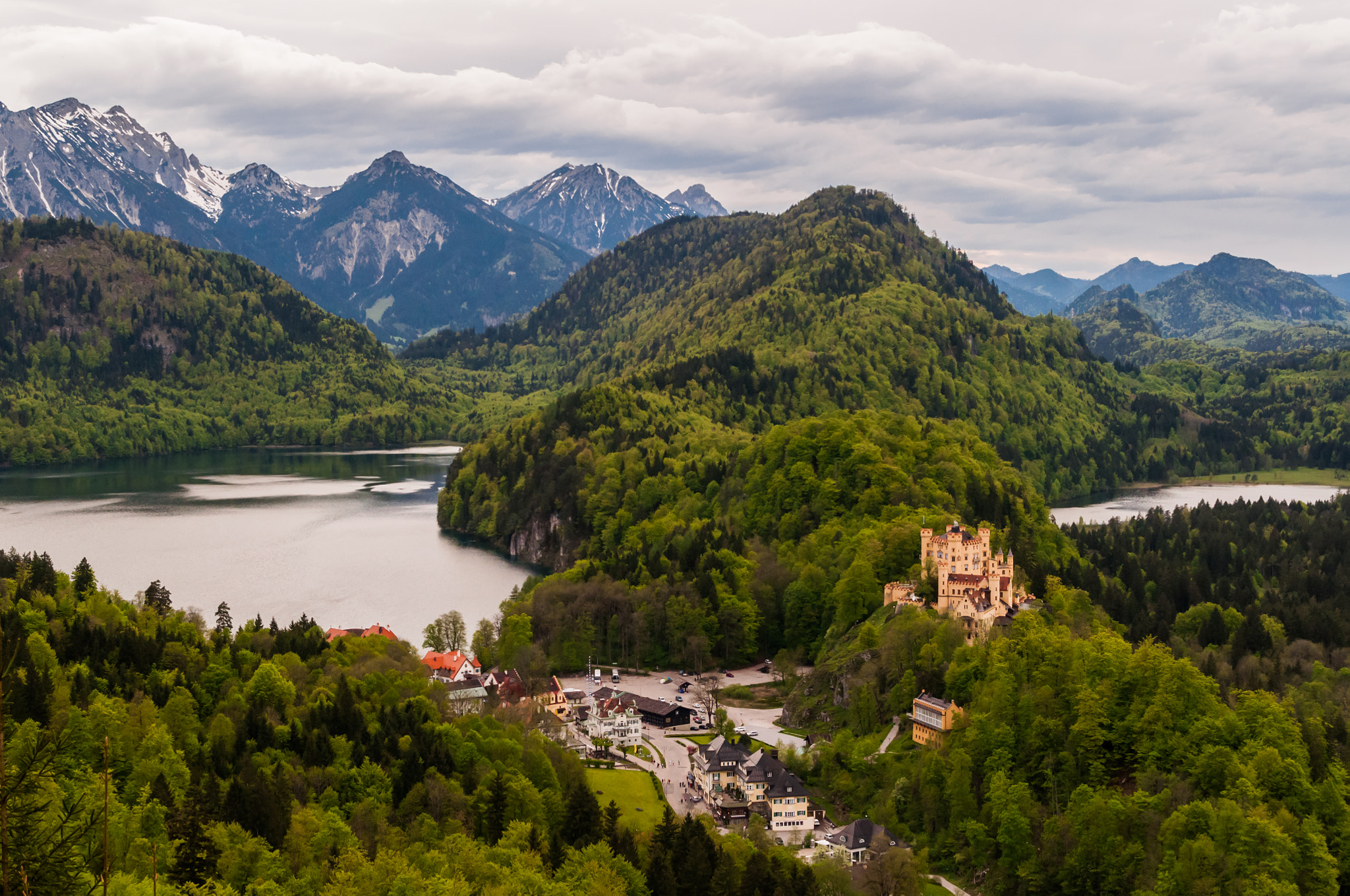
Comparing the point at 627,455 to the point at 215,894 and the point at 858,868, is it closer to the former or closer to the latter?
the point at 858,868

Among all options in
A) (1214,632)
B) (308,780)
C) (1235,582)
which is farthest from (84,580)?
(1235,582)

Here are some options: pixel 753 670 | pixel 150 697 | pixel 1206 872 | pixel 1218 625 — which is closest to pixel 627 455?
pixel 753 670

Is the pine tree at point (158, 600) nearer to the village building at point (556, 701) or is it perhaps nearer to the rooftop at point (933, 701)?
the village building at point (556, 701)

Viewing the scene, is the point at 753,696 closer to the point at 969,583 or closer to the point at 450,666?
the point at 969,583

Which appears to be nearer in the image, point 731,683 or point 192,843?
point 192,843

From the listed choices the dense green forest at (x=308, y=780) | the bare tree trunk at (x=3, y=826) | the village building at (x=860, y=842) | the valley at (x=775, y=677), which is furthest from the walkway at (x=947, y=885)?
the bare tree trunk at (x=3, y=826)

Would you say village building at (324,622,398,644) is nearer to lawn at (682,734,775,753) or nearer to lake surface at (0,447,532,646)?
lake surface at (0,447,532,646)
